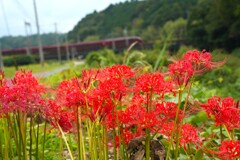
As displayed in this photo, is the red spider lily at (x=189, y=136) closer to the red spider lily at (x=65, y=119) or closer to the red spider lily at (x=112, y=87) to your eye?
the red spider lily at (x=112, y=87)

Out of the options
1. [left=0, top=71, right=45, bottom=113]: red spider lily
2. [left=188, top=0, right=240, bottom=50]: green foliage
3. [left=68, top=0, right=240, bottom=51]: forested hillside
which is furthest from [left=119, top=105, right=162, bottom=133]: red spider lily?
[left=188, top=0, right=240, bottom=50]: green foliage

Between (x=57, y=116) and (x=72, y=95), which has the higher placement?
(x=72, y=95)

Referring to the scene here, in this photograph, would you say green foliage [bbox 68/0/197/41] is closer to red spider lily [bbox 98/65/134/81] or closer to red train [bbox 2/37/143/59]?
red train [bbox 2/37/143/59]

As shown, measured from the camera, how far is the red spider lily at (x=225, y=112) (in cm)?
142

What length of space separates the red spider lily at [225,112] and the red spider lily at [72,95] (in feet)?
1.64

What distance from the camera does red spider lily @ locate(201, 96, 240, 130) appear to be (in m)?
1.42

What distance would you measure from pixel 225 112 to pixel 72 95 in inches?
23.5

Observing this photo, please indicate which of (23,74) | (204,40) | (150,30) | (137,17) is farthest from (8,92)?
(137,17)

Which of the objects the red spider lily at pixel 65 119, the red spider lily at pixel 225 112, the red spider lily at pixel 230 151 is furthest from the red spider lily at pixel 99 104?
the red spider lily at pixel 230 151

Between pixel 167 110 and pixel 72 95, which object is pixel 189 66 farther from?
pixel 72 95

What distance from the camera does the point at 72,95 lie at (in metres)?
1.42

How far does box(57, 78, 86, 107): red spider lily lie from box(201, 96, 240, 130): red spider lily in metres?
0.50

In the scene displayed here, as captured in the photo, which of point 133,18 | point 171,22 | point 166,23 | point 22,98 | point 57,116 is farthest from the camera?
point 133,18

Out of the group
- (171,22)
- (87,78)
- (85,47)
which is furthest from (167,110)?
(171,22)
